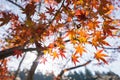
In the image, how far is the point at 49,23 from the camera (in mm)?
5172

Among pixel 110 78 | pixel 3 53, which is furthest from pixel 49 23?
pixel 110 78

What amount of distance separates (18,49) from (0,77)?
12252 mm

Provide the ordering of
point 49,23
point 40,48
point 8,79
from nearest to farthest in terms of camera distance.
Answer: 1. point 49,23
2. point 40,48
3. point 8,79

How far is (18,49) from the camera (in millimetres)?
6051

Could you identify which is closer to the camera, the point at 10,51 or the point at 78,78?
the point at 10,51

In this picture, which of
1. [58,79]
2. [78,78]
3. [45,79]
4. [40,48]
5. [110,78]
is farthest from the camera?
[45,79]

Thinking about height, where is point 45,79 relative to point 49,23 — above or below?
below

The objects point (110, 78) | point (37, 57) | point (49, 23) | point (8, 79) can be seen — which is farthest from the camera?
point (110, 78)

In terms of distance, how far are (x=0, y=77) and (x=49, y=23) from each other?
527 inches

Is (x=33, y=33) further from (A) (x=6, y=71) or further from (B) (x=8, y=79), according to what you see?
(B) (x=8, y=79)

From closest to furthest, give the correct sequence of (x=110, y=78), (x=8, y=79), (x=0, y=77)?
(x=0, y=77)
(x=8, y=79)
(x=110, y=78)

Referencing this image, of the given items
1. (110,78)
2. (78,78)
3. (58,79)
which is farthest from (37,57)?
(78,78)

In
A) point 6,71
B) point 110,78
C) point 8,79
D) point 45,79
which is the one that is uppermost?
point 6,71

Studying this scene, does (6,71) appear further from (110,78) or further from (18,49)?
(110,78)
